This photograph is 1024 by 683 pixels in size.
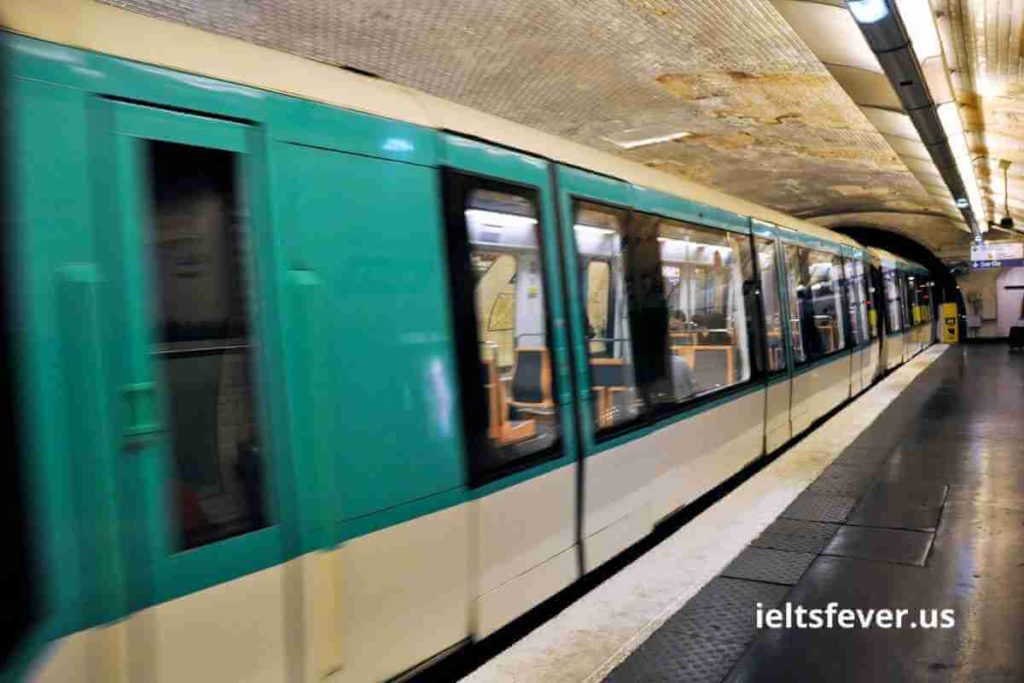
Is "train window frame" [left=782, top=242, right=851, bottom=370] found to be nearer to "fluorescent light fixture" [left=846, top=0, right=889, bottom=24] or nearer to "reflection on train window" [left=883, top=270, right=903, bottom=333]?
"fluorescent light fixture" [left=846, top=0, right=889, bottom=24]

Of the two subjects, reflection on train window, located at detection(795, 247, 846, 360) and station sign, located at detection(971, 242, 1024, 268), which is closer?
reflection on train window, located at detection(795, 247, 846, 360)

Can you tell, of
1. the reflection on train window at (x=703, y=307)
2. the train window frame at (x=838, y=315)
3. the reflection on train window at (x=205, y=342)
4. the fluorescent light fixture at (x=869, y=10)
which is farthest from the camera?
the train window frame at (x=838, y=315)

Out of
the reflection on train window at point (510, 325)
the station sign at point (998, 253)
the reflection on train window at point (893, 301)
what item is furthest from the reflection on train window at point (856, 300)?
the station sign at point (998, 253)

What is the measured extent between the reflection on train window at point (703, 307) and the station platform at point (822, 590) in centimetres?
95

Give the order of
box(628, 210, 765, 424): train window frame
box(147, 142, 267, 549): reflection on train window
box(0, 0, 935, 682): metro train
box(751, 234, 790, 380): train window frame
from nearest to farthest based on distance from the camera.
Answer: box(0, 0, 935, 682): metro train
box(147, 142, 267, 549): reflection on train window
box(628, 210, 765, 424): train window frame
box(751, 234, 790, 380): train window frame

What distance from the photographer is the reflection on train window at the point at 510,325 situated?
357 cm

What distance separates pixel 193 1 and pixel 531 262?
150 inches

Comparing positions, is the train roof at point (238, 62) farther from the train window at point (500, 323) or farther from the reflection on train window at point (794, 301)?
the reflection on train window at point (794, 301)

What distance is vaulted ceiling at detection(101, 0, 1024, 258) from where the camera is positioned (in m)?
6.47

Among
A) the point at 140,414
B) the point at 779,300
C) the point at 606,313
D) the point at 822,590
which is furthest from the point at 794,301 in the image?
the point at 140,414

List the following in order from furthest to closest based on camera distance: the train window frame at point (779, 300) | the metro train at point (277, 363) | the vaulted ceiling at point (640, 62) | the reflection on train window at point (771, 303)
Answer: the reflection on train window at point (771, 303) < the train window frame at point (779, 300) < the vaulted ceiling at point (640, 62) < the metro train at point (277, 363)

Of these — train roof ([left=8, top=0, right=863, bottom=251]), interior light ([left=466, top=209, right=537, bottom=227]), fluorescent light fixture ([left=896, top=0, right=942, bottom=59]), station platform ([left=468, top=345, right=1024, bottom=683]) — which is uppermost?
fluorescent light fixture ([left=896, top=0, right=942, bottom=59])

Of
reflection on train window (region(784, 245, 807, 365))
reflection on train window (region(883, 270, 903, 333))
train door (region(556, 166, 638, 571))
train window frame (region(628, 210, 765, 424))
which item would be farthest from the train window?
reflection on train window (region(883, 270, 903, 333))

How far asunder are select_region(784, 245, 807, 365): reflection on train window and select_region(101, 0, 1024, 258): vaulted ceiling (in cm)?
190
